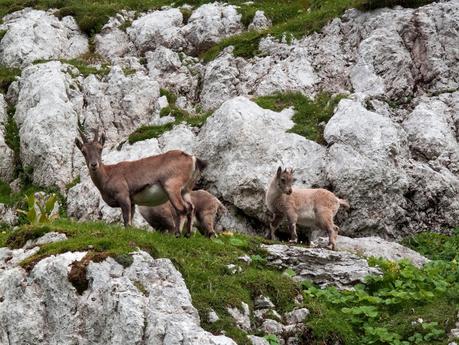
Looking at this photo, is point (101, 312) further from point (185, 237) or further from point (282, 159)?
point (282, 159)

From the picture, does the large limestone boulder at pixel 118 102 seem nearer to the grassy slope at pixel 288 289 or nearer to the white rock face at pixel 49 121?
the white rock face at pixel 49 121

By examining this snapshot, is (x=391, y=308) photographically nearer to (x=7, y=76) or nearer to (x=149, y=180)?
(x=149, y=180)

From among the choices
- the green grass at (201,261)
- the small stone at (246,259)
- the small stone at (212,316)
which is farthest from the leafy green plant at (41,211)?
the small stone at (212,316)

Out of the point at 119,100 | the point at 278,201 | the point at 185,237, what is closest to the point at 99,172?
the point at 185,237

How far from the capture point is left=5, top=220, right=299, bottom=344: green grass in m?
11.5

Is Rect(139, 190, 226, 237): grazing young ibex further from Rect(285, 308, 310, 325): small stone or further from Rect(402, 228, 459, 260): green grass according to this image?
Rect(402, 228, 459, 260): green grass

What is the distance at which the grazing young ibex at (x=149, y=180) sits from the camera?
14609 mm

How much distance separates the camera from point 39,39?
97.9ft

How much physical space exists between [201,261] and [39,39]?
20.1 m

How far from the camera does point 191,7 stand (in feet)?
106

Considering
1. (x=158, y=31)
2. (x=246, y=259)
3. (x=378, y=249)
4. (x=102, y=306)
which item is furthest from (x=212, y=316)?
(x=158, y=31)

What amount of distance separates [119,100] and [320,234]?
10.3m

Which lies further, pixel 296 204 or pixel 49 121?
pixel 49 121

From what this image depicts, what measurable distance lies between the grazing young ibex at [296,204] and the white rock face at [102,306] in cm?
674
